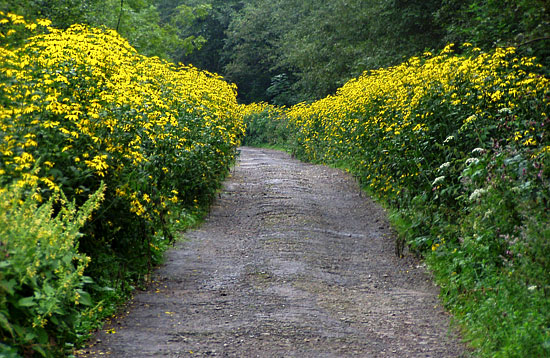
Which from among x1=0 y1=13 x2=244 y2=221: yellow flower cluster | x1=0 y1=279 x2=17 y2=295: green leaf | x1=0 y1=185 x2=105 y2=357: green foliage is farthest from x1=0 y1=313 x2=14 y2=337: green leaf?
x1=0 y1=13 x2=244 y2=221: yellow flower cluster

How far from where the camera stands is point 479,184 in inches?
263

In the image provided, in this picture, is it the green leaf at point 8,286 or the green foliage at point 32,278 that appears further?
the green foliage at point 32,278

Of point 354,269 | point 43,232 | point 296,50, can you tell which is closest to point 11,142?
point 43,232

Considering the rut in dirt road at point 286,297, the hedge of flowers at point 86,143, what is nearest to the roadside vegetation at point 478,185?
the rut in dirt road at point 286,297

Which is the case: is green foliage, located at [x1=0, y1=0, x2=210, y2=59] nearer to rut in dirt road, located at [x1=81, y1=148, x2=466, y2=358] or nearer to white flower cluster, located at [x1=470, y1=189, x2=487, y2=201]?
rut in dirt road, located at [x1=81, y1=148, x2=466, y2=358]

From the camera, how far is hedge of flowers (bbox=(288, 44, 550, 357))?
5109 millimetres

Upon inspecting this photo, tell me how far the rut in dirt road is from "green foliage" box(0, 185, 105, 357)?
2.97 feet

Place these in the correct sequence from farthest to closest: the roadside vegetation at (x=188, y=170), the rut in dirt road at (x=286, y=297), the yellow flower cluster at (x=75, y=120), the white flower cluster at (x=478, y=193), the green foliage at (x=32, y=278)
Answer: the white flower cluster at (x=478, y=193) → the rut in dirt road at (x=286, y=297) → the yellow flower cluster at (x=75, y=120) → the roadside vegetation at (x=188, y=170) → the green foliage at (x=32, y=278)

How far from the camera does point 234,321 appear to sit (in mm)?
5816

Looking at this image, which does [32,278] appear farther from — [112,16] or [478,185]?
[112,16]

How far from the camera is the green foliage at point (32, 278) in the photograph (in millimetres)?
3781

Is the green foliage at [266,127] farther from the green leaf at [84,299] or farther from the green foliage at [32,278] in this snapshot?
the green foliage at [32,278]

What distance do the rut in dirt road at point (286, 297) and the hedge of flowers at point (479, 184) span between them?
1.30ft

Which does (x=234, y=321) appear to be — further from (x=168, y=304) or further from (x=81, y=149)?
(x=81, y=149)
